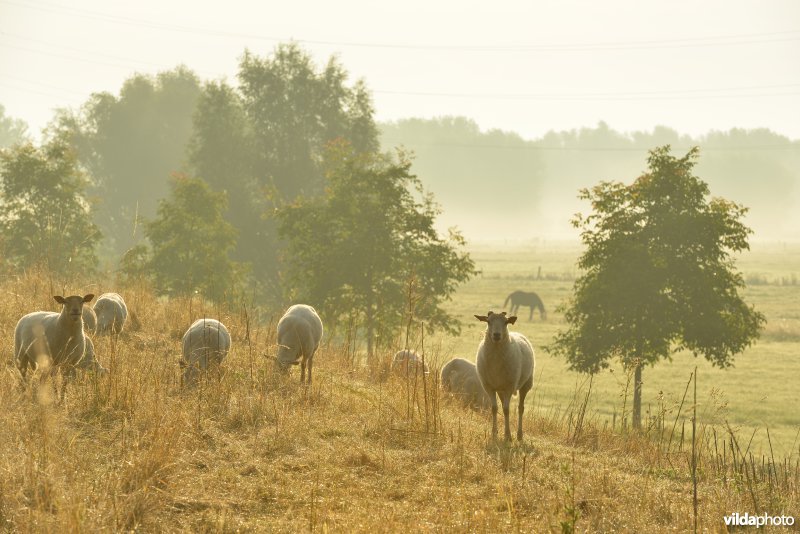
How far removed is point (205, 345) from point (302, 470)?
14.2 ft

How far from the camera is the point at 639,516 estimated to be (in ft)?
23.5

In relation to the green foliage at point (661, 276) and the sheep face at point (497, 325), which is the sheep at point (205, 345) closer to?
the sheep face at point (497, 325)

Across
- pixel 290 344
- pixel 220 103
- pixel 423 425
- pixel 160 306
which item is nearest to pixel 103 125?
pixel 220 103

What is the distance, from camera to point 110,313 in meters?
14.4

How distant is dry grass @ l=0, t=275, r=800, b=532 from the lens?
21.6 feet

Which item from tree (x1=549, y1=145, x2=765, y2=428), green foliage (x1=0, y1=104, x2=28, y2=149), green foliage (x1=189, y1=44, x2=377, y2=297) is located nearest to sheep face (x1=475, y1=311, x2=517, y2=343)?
tree (x1=549, y1=145, x2=765, y2=428)

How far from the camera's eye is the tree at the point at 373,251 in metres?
26.2

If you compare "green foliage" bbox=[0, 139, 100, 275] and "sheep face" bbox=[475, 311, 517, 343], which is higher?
"green foliage" bbox=[0, 139, 100, 275]

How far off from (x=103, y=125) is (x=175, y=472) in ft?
197

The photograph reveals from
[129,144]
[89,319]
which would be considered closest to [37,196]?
[89,319]

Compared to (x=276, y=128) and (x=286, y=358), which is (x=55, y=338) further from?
(x=276, y=128)

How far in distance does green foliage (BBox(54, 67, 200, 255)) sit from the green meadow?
26.1 m

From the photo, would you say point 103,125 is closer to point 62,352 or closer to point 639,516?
point 62,352
